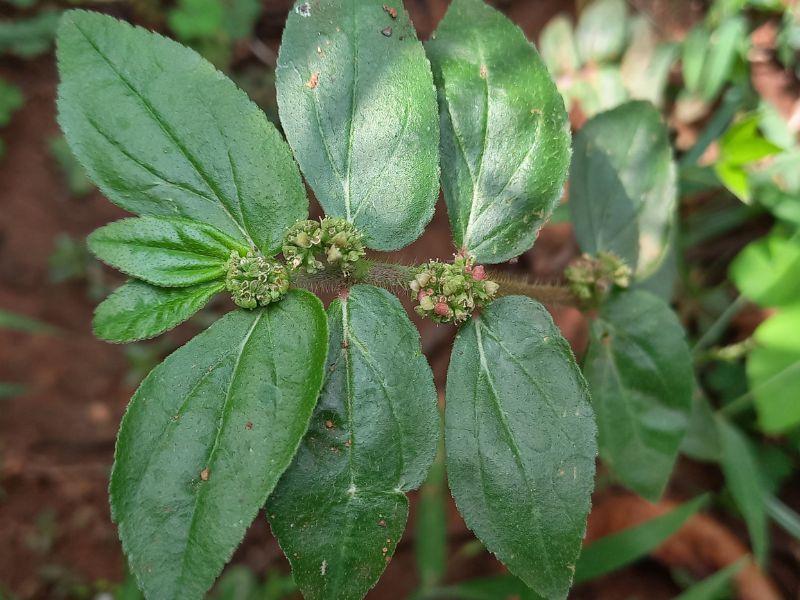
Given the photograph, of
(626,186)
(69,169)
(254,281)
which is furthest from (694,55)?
(69,169)

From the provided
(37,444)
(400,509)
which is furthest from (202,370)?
(37,444)

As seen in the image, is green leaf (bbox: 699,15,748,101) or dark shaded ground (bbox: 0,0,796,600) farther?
dark shaded ground (bbox: 0,0,796,600)

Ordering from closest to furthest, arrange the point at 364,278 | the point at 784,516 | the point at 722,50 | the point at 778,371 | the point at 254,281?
the point at 254,281 → the point at 364,278 → the point at 778,371 → the point at 784,516 → the point at 722,50

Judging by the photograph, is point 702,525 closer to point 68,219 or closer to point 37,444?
point 37,444

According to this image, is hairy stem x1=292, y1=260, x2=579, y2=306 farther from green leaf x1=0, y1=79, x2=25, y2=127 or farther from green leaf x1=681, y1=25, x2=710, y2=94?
green leaf x1=0, y1=79, x2=25, y2=127

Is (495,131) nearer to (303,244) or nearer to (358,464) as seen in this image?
(303,244)

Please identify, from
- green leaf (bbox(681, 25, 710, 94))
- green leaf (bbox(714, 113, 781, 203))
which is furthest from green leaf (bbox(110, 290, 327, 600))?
green leaf (bbox(681, 25, 710, 94))
